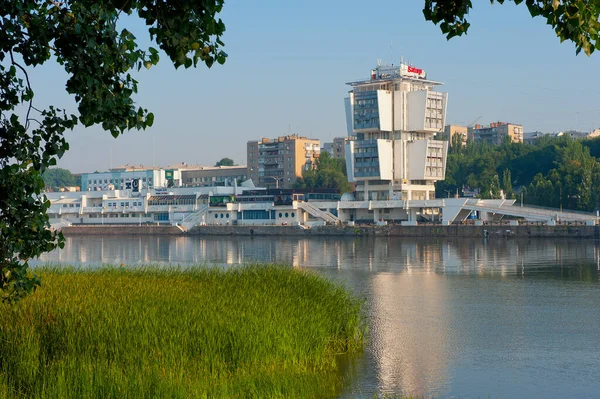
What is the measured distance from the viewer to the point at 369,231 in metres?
120

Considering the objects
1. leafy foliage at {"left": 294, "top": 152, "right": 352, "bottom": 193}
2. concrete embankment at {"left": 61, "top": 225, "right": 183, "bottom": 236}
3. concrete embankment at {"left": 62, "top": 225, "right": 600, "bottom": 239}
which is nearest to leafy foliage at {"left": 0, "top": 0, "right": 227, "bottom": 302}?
concrete embankment at {"left": 62, "top": 225, "right": 600, "bottom": 239}

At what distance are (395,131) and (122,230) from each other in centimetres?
4947

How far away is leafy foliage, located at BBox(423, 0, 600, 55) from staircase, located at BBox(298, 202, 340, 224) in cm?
12053

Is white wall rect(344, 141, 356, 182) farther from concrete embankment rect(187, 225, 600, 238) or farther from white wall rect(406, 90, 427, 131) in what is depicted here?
concrete embankment rect(187, 225, 600, 238)

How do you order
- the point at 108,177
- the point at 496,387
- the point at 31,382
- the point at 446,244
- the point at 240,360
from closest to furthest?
the point at 31,382, the point at 240,360, the point at 496,387, the point at 446,244, the point at 108,177

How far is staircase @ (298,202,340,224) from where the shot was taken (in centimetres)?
13225

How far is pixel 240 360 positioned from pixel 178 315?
2.36 metres

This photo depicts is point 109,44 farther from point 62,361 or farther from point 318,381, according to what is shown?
point 318,381

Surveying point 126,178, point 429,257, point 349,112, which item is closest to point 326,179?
point 349,112

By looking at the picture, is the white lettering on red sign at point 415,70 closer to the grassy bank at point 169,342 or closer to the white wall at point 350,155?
the white wall at point 350,155

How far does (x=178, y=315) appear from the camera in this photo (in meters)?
21.0

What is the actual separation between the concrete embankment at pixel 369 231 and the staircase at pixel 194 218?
326 cm

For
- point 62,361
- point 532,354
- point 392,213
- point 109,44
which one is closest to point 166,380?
point 62,361

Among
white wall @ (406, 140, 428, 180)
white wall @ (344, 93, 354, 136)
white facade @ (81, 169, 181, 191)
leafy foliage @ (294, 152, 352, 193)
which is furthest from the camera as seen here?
white facade @ (81, 169, 181, 191)
